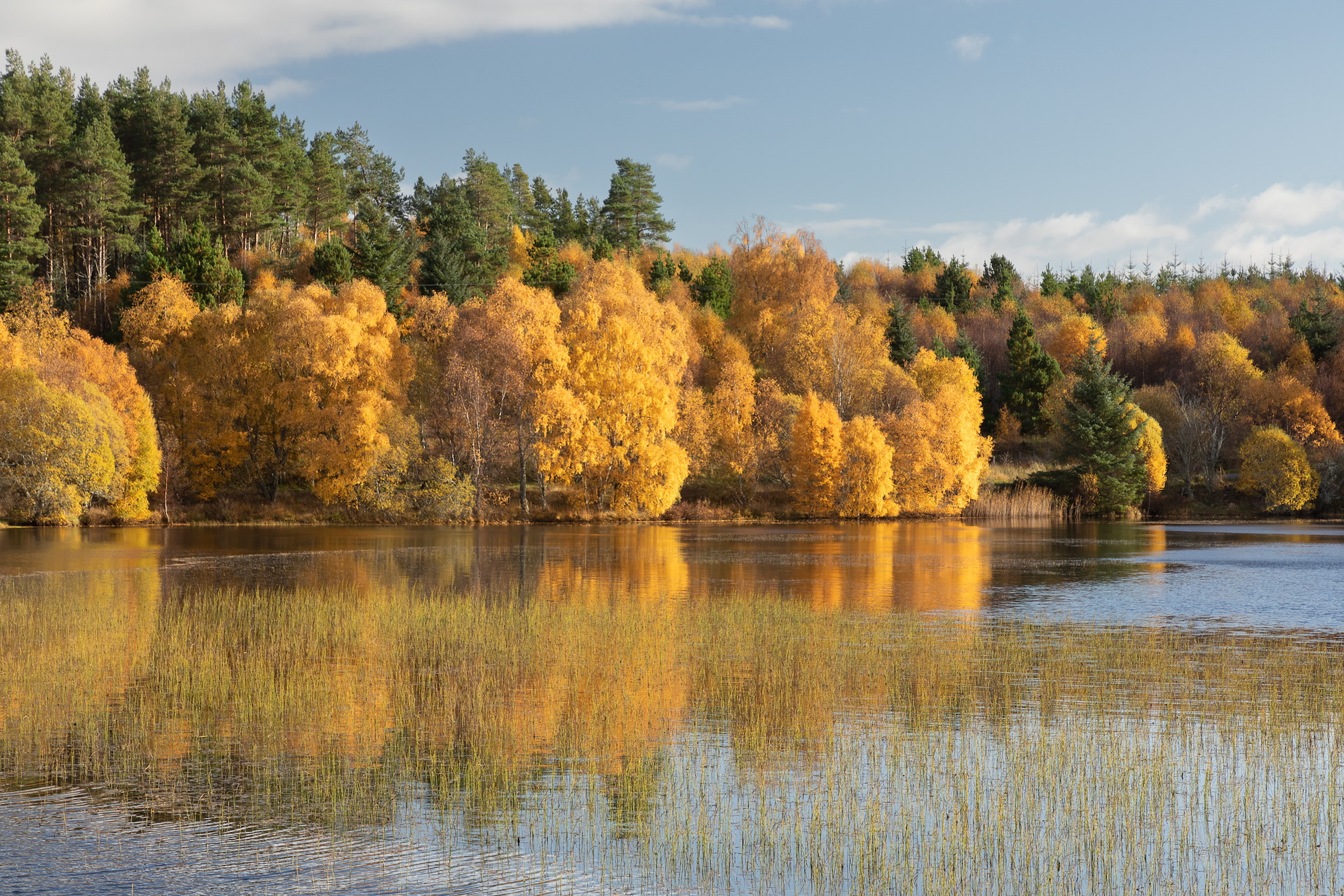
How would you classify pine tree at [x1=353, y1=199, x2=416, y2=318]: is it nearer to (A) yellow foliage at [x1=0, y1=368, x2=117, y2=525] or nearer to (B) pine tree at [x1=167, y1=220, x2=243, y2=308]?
(B) pine tree at [x1=167, y1=220, x2=243, y2=308]

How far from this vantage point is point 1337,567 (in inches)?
1816

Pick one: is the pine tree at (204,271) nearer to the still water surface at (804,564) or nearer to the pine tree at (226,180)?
the pine tree at (226,180)

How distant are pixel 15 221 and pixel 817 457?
6290 cm

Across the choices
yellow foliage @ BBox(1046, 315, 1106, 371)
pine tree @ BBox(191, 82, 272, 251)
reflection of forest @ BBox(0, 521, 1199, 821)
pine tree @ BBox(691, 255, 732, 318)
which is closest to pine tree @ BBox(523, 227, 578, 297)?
pine tree @ BBox(691, 255, 732, 318)

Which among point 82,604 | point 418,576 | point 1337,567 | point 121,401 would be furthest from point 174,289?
point 1337,567

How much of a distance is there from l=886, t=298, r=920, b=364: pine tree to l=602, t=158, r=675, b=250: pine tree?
48.4 metres

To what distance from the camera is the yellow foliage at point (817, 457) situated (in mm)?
87250

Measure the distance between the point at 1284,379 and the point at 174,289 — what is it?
3810 inches

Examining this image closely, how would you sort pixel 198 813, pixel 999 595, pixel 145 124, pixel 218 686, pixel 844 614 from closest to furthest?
1. pixel 198 813
2. pixel 218 686
3. pixel 844 614
4. pixel 999 595
5. pixel 145 124

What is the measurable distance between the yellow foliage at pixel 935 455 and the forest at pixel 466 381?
238 mm

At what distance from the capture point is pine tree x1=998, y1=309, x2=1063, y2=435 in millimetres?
113438

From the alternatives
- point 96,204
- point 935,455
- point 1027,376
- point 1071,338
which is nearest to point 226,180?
point 96,204

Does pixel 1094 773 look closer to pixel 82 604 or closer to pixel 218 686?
pixel 218 686

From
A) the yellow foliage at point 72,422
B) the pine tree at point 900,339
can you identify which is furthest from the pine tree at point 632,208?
the yellow foliage at point 72,422
